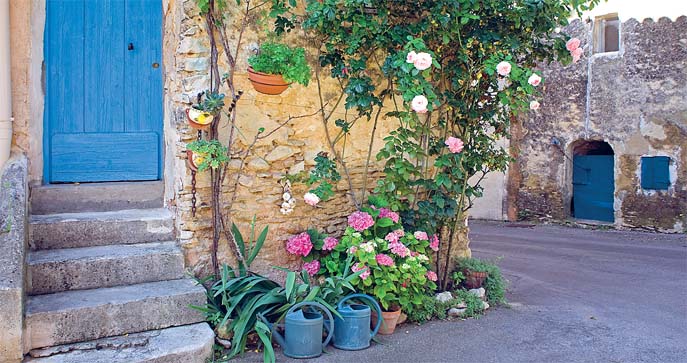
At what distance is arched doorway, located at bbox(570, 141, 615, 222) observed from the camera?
1254 cm

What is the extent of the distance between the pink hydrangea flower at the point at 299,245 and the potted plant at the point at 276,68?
117cm

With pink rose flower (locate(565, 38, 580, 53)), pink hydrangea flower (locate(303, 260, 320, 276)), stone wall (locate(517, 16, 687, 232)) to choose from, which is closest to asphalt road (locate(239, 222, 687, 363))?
pink hydrangea flower (locate(303, 260, 320, 276))

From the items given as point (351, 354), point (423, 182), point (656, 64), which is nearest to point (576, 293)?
point (423, 182)

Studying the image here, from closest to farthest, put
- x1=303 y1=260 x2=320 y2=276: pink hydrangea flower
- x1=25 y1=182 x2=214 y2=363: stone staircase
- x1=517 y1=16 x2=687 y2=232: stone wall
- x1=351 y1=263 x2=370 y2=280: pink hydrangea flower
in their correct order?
x1=25 y1=182 x2=214 y2=363: stone staircase, x1=351 y1=263 x2=370 y2=280: pink hydrangea flower, x1=303 y1=260 x2=320 y2=276: pink hydrangea flower, x1=517 y1=16 x2=687 y2=232: stone wall

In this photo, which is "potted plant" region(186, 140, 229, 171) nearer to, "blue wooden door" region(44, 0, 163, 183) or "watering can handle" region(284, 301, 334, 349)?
"blue wooden door" region(44, 0, 163, 183)

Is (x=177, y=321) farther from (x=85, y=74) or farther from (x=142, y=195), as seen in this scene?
(x=85, y=74)

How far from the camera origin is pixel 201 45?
435cm

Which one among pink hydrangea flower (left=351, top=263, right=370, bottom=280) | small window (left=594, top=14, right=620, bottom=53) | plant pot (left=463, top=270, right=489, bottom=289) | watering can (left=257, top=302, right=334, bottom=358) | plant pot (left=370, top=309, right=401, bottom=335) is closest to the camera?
watering can (left=257, top=302, right=334, bottom=358)

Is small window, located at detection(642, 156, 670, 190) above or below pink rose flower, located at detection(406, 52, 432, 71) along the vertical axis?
below

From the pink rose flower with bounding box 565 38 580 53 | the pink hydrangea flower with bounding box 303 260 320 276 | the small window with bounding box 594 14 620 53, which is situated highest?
the small window with bounding box 594 14 620 53

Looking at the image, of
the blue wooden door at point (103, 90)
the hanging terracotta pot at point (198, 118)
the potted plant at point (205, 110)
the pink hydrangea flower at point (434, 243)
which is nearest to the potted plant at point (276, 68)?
the potted plant at point (205, 110)

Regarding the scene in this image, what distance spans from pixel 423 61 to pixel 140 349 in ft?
9.09

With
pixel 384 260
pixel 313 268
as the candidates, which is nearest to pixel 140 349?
pixel 313 268

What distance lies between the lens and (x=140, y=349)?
11.4 ft
